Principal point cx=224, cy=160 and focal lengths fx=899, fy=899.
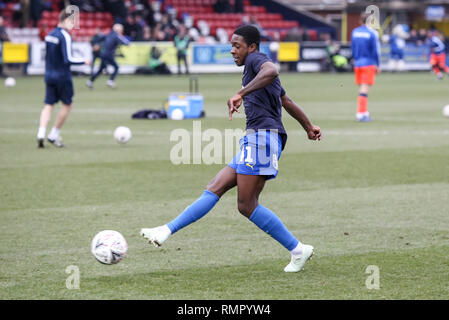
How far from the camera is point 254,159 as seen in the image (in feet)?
22.2

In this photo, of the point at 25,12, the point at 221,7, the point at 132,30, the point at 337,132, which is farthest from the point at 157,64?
the point at 337,132

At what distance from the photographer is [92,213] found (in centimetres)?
962

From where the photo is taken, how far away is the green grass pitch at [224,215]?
259 inches

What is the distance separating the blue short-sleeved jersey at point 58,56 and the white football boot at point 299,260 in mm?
8836

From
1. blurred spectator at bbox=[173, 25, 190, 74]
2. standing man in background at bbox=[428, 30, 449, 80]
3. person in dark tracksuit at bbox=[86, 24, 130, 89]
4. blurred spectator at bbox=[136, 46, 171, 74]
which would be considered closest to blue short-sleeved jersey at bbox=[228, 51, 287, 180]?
person in dark tracksuit at bbox=[86, 24, 130, 89]

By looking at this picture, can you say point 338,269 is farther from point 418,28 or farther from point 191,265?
point 418,28

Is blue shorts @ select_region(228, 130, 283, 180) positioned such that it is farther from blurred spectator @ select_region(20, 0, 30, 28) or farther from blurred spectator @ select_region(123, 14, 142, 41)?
blurred spectator @ select_region(20, 0, 30, 28)

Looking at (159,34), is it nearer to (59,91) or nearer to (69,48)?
(59,91)

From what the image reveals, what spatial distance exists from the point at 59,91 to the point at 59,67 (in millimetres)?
427

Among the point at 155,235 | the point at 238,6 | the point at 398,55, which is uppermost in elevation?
the point at 155,235

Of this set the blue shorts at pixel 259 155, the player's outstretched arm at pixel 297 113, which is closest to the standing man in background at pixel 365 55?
the player's outstretched arm at pixel 297 113

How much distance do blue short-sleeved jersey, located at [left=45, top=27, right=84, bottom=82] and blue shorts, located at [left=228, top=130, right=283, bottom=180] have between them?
8.67 meters

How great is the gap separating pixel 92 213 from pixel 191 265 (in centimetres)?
268
